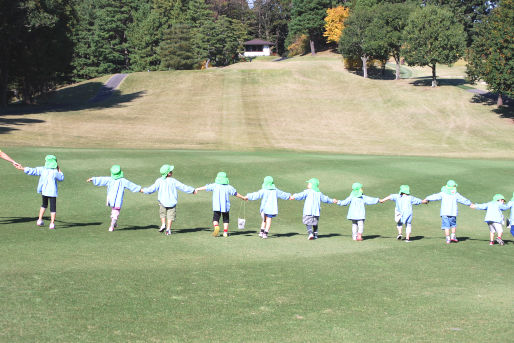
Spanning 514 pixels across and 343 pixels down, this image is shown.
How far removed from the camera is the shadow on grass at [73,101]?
6397 centimetres

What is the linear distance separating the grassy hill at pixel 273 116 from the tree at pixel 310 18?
30.5 meters

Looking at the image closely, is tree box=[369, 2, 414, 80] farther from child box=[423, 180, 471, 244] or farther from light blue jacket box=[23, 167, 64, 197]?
light blue jacket box=[23, 167, 64, 197]

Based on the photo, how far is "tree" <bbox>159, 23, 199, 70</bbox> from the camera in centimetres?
10594

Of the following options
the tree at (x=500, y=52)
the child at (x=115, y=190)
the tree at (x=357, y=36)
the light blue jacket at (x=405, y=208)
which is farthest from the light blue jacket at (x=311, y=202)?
the tree at (x=357, y=36)

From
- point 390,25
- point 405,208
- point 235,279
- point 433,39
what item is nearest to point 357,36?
point 390,25

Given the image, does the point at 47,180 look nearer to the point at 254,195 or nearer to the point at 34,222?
the point at 34,222

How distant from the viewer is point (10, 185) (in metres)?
23.3

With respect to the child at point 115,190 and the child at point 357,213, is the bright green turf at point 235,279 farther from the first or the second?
the child at point 115,190

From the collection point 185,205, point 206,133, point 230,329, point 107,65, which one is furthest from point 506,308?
point 107,65

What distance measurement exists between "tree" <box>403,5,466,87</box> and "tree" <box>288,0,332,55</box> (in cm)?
4632

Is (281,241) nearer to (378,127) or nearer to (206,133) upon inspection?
(206,133)

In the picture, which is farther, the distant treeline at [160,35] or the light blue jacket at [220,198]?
the distant treeline at [160,35]

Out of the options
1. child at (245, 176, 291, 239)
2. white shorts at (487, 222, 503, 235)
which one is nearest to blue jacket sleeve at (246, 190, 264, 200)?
child at (245, 176, 291, 239)

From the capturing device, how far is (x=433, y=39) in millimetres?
75125
